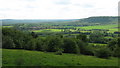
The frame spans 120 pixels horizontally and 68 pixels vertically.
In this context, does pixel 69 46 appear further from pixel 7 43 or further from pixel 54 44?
pixel 7 43

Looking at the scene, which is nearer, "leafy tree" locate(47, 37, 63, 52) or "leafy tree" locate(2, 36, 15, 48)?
"leafy tree" locate(2, 36, 15, 48)

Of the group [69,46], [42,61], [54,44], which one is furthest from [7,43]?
[42,61]

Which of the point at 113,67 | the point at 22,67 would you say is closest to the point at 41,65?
the point at 22,67

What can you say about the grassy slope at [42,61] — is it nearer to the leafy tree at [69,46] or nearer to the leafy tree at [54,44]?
the leafy tree at [54,44]

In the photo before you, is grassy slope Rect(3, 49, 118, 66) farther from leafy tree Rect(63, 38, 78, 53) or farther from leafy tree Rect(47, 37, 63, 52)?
leafy tree Rect(63, 38, 78, 53)

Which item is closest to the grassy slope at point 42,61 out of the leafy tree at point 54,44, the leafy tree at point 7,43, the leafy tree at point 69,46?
the leafy tree at point 7,43

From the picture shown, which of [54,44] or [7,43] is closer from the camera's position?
[7,43]

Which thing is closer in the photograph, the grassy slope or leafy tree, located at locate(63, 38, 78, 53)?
the grassy slope

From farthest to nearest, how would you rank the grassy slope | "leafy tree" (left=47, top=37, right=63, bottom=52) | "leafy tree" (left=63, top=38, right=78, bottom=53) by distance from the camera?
"leafy tree" (left=63, top=38, right=78, bottom=53) < "leafy tree" (left=47, top=37, right=63, bottom=52) < the grassy slope

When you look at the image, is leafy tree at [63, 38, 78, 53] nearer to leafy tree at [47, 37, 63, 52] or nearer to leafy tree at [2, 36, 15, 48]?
leafy tree at [47, 37, 63, 52]

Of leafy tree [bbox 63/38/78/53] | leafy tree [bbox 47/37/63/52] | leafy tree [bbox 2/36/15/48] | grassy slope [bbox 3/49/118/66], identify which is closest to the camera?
grassy slope [bbox 3/49/118/66]

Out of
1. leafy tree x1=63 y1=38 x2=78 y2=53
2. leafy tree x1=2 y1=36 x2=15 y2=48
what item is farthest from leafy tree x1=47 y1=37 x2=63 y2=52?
leafy tree x1=2 y1=36 x2=15 y2=48

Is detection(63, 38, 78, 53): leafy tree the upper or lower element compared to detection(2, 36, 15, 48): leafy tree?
lower
